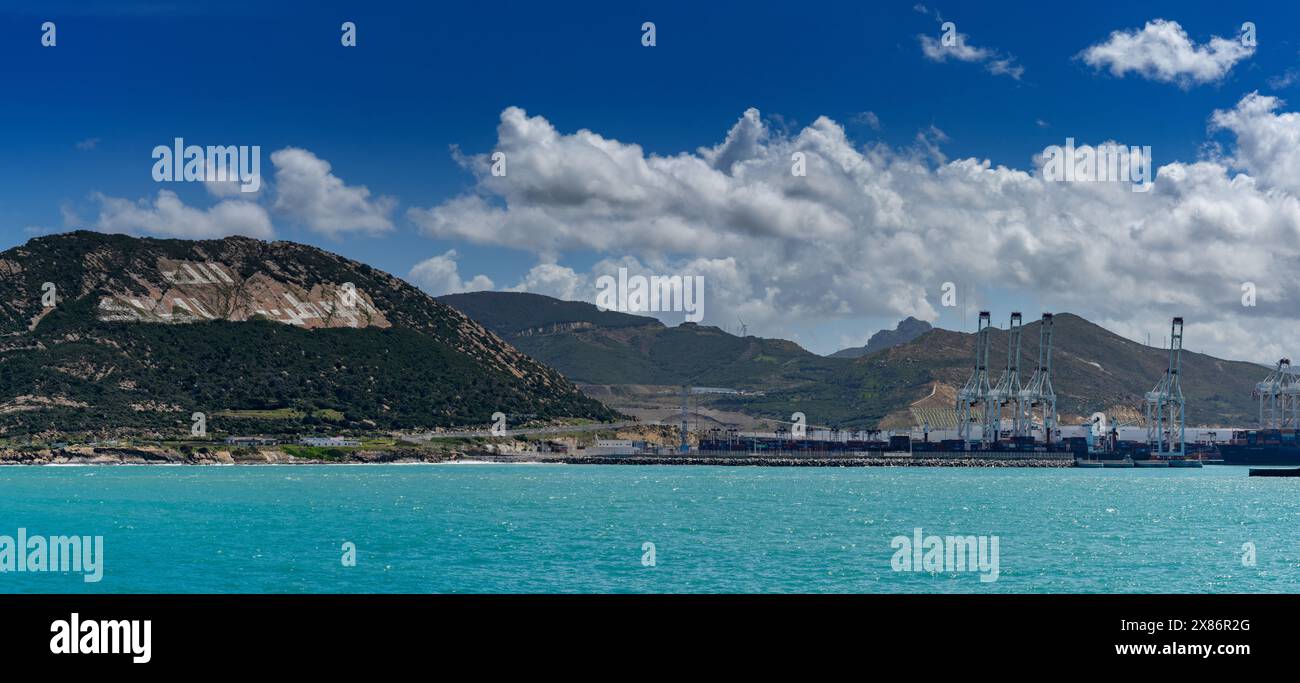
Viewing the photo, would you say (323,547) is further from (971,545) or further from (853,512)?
(853,512)

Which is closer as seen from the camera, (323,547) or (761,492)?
(323,547)

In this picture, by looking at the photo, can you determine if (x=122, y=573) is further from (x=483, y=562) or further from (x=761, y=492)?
(x=761, y=492)
